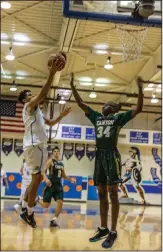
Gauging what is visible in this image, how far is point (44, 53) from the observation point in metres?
14.1

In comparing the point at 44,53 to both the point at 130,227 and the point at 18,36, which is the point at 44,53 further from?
the point at 130,227

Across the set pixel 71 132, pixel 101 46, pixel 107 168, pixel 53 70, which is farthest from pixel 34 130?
pixel 71 132

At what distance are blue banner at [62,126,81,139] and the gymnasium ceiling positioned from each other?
2.93 metres

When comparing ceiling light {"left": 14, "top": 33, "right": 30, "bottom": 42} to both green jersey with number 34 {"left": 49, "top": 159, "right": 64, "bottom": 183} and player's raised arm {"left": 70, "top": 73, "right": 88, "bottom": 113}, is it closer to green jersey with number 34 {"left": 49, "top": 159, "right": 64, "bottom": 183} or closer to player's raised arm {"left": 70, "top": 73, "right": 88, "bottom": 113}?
green jersey with number 34 {"left": 49, "top": 159, "right": 64, "bottom": 183}

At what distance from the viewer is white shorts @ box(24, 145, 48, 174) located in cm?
411

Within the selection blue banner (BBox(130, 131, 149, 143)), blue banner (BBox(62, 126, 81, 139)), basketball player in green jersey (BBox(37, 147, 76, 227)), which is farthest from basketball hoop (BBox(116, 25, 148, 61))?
blue banner (BBox(130, 131, 149, 143))

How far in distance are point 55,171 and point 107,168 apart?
20.2 feet

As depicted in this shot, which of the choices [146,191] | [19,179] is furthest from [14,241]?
[146,191]

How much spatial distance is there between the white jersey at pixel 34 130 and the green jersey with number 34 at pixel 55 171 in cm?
579

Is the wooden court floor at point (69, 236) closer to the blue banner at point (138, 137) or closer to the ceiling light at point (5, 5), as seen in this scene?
the ceiling light at point (5, 5)

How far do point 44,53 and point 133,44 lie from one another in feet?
16.8

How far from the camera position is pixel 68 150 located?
20453mm

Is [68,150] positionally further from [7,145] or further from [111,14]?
[111,14]

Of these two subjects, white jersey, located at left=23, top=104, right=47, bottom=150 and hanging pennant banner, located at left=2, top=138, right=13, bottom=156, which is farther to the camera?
hanging pennant banner, located at left=2, top=138, right=13, bottom=156
